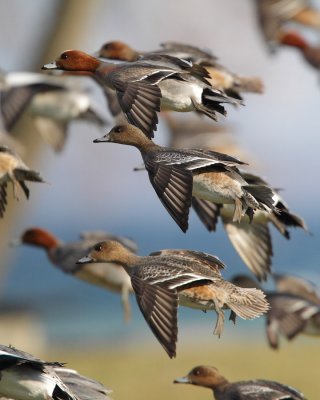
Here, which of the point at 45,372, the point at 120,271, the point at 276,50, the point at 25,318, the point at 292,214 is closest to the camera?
the point at 45,372

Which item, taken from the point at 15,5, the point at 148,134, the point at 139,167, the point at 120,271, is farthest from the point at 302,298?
the point at 15,5

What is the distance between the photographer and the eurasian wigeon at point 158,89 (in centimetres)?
521

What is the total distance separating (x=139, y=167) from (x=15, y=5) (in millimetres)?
12784

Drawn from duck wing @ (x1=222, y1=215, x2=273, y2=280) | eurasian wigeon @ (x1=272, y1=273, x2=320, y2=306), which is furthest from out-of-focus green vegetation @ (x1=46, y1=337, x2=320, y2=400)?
duck wing @ (x1=222, y1=215, x2=273, y2=280)

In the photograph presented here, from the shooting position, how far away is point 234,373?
11.4 metres

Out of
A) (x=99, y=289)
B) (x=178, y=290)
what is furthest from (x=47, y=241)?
(x=99, y=289)

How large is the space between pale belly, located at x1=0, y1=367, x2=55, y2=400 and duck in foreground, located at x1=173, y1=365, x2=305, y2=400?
4.06ft

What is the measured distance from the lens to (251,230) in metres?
6.48

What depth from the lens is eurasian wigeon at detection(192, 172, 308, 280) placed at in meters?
6.18

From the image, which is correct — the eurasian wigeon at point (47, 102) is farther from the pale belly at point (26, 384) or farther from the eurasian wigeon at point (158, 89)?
the pale belly at point (26, 384)

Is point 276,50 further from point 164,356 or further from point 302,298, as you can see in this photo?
point 164,356

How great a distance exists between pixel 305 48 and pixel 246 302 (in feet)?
19.6

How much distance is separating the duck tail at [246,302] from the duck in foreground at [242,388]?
1.76 ft

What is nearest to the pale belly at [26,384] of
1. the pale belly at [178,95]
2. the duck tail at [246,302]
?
the duck tail at [246,302]
